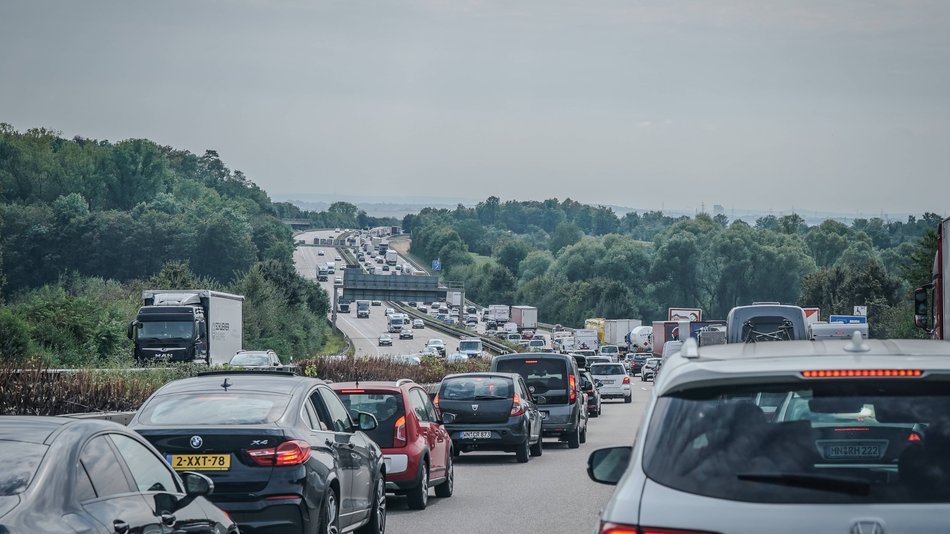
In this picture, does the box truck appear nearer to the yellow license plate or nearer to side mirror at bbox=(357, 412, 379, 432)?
side mirror at bbox=(357, 412, 379, 432)

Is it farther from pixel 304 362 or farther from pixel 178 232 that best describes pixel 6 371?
pixel 178 232

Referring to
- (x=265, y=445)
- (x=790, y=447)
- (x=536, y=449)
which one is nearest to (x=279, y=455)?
(x=265, y=445)

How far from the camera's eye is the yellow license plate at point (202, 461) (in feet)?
36.7

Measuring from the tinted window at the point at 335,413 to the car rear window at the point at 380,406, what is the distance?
13.1ft

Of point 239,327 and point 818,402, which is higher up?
point 818,402

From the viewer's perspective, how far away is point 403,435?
1739cm

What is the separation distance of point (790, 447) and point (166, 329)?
4672 cm

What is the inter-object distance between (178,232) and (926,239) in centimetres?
9488

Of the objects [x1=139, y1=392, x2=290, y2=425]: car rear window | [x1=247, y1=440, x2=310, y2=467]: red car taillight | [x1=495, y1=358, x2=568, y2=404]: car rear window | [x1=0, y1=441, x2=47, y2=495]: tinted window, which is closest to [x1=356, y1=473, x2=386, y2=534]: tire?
[x1=139, y1=392, x2=290, y2=425]: car rear window

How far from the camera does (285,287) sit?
125750mm

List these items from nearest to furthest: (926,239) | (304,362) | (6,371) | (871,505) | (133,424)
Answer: (871,505), (133,424), (6,371), (304,362), (926,239)

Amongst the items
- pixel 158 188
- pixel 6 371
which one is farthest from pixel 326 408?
pixel 158 188

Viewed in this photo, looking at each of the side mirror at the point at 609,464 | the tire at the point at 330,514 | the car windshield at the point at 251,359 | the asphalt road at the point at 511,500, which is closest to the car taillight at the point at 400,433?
the asphalt road at the point at 511,500

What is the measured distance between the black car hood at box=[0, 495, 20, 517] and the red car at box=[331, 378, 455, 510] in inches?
424
